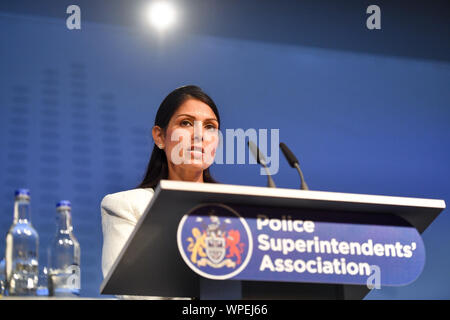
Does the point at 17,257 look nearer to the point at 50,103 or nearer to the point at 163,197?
the point at 163,197

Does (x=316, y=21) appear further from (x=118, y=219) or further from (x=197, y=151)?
(x=118, y=219)

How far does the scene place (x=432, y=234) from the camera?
356cm

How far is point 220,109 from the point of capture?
3471mm

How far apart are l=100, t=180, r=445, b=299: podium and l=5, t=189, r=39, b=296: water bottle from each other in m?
0.15

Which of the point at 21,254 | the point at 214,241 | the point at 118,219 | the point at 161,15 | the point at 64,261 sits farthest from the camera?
the point at 161,15

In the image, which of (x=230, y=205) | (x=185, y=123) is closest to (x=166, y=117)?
(x=185, y=123)

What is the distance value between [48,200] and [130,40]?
0.94 metres

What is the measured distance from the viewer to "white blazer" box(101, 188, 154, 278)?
1797 mm

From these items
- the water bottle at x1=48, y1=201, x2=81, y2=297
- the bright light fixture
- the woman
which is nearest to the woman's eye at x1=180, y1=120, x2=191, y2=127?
the woman

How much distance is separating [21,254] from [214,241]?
0.52 metres

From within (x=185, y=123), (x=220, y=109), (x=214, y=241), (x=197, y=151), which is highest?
(x=220, y=109)

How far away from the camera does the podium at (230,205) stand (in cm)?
122

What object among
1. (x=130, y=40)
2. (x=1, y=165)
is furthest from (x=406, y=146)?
(x=1, y=165)

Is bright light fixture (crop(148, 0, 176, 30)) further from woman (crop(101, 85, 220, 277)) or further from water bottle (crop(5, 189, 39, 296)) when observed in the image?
water bottle (crop(5, 189, 39, 296))
